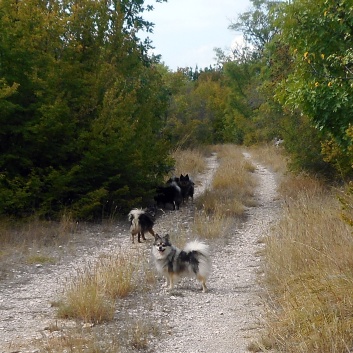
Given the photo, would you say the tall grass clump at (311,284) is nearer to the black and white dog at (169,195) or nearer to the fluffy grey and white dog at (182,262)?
the fluffy grey and white dog at (182,262)

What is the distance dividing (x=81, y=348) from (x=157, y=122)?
46.6 ft

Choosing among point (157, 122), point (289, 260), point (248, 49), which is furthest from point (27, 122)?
point (248, 49)

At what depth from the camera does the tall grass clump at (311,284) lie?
5754mm

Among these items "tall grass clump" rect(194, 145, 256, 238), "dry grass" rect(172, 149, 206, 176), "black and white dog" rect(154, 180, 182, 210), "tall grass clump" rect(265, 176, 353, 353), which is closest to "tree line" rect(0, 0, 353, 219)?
"black and white dog" rect(154, 180, 182, 210)

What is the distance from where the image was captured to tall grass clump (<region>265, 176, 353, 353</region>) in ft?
18.9

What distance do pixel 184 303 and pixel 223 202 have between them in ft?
30.1

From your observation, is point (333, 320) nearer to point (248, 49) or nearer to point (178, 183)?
point (178, 183)

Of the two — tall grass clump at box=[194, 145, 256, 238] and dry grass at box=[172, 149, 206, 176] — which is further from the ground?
tall grass clump at box=[194, 145, 256, 238]

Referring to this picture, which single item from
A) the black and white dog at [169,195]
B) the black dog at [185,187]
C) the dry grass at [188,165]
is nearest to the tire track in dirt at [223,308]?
the black and white dog at [169,195]

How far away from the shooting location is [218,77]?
253ft

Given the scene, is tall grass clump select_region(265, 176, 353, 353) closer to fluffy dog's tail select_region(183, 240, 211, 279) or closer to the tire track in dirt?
the tire track in dirt

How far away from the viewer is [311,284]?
7.09 meters

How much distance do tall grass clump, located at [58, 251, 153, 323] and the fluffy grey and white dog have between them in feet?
1.54

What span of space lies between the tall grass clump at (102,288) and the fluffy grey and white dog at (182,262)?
1.54 ft
